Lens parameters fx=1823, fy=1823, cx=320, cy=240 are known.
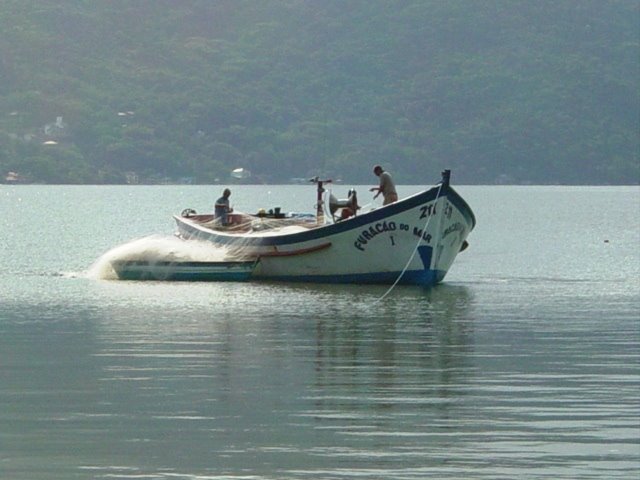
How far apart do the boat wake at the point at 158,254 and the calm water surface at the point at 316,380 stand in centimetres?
34

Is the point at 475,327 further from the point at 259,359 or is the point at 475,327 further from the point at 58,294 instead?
the point at 58,294

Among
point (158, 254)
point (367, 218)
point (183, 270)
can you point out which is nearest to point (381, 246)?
point (367, 218)

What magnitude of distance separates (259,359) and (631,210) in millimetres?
121167

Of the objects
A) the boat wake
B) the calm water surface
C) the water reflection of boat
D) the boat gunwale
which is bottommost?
the calm water surface

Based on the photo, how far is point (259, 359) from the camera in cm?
2469

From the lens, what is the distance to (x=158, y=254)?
43.0 m

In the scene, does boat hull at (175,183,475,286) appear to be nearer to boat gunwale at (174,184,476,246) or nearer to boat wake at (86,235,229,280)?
boat gunwale at (174,184,476,246)

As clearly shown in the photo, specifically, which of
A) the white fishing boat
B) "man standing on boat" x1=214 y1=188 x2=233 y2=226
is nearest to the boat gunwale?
the white fishing boat

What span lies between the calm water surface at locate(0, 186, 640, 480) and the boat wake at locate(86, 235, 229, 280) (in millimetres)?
337

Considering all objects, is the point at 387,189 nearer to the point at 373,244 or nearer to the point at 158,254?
the point at 373,244

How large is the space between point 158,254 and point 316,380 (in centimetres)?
2104


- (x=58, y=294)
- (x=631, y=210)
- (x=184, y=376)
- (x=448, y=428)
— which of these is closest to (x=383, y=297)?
(x=58, y=294)

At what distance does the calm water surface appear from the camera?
16859mm

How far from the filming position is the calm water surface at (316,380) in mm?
16859
